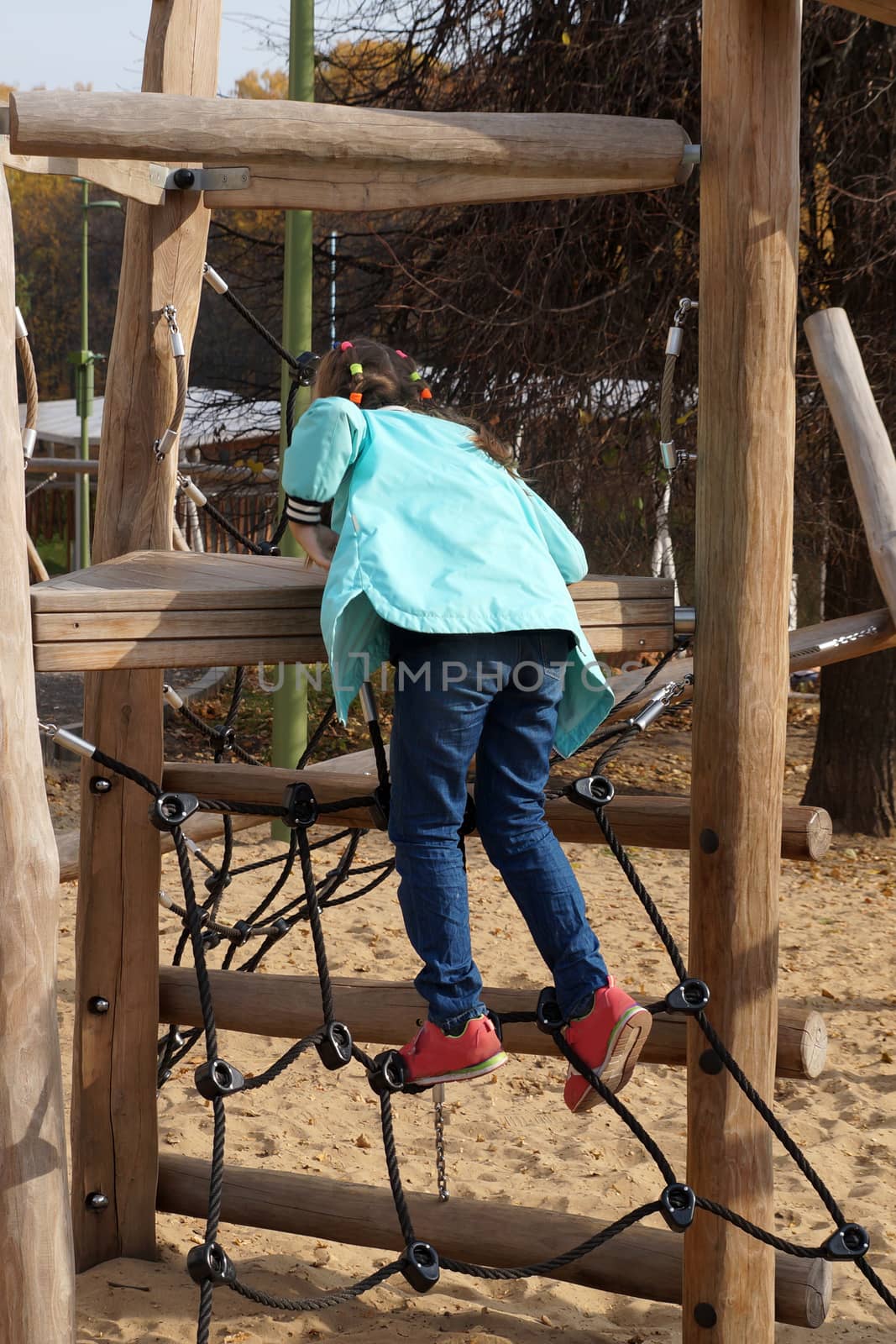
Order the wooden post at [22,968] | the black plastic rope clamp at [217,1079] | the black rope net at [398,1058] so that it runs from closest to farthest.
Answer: the wooden post at [22,968], the black plastic rope clamp at [217,1079], the black rope net at [398,1058]

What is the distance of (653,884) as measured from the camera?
650 centimetres

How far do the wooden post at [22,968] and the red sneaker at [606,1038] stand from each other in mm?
830

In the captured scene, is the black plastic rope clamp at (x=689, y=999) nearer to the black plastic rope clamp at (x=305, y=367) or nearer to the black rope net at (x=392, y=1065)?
the black rope net at (x=392, y=1065)

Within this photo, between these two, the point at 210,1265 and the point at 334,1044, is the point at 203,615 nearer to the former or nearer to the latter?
the point at 334,1044

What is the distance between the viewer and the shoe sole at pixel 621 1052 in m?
2.29

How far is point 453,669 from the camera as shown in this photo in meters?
2.21

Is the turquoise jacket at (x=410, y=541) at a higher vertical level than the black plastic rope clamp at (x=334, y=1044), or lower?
higher

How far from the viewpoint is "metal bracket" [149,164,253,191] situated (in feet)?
8.91

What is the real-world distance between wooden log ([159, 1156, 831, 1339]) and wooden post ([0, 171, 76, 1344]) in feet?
3.40

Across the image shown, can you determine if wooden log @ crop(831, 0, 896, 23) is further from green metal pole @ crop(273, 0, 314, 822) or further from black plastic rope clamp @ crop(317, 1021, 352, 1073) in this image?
green metal pole @ crop(273, 0, 314, 822)

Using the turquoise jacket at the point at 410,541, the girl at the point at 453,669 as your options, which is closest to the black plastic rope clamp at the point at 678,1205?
the girl at the point at 453,669

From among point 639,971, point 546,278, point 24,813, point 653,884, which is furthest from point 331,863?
point 24,813

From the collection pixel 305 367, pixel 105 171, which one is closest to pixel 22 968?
pixel 105 171

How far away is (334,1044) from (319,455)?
0.95 meters
